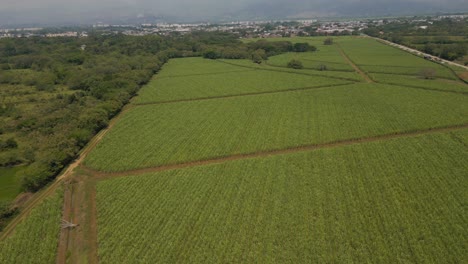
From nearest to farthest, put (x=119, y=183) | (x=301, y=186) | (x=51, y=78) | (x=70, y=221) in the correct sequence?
(x=70, y=221)
(x=301, y=186)
(x=119, y=183)
(x=51, y=78)

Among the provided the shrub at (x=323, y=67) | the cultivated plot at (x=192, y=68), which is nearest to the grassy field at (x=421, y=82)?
the shrub at (x=323, y=67)

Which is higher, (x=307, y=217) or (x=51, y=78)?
(x=51, y=78)

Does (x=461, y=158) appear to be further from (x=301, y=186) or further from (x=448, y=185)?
(x=301, y=186)

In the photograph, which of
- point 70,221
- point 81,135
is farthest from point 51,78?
point 70,221

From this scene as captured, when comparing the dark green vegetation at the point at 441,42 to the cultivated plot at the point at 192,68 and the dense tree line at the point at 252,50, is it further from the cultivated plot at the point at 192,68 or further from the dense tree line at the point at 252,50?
the cultivated plot at the point at 192,68

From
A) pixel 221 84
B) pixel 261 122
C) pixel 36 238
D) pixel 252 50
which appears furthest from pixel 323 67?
pixel 36 238

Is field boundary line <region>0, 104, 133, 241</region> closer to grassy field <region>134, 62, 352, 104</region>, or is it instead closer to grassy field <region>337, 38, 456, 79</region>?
grassy field <region>134, 62, 352, 104</region>
